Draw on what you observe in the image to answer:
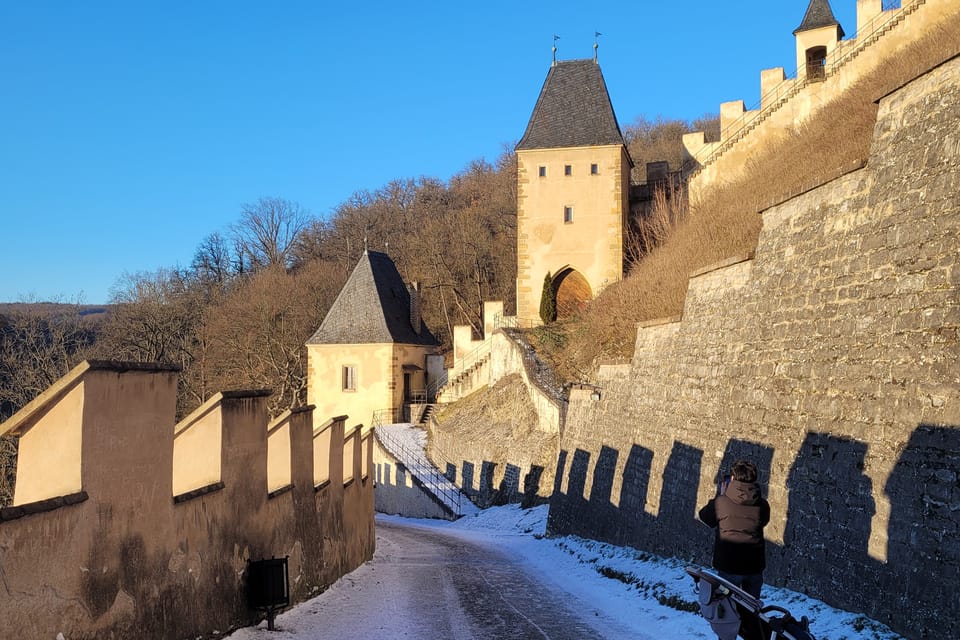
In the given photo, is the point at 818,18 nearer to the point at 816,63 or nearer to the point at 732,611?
the point at 816,63

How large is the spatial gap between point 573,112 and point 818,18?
35.5 feet

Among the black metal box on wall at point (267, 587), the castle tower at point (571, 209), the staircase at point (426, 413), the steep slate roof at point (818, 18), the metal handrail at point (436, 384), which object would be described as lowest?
the black metal box on wall at point (267, 587)

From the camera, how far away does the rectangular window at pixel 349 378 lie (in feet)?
133

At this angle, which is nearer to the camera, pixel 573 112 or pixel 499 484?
pixel 499 484

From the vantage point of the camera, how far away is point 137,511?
6324 mm

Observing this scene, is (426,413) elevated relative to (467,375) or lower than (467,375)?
lower

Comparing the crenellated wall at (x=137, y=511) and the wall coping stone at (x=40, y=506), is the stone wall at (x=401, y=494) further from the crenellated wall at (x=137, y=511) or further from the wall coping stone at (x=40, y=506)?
the wall coping stone at (x=40, y=506)

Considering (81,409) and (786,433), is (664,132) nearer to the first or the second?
(786,433)

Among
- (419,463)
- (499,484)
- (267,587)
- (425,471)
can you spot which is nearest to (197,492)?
(267,587)

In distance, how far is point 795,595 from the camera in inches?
327

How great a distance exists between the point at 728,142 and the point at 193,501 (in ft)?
105

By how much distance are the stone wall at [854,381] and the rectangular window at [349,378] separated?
29.3 meters

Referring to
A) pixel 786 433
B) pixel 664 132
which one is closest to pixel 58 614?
pixel 786 433

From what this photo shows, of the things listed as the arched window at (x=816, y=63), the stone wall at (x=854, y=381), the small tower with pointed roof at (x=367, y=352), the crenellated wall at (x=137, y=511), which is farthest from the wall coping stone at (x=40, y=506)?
the small tower with pointed roof at (x=367, y=352)
